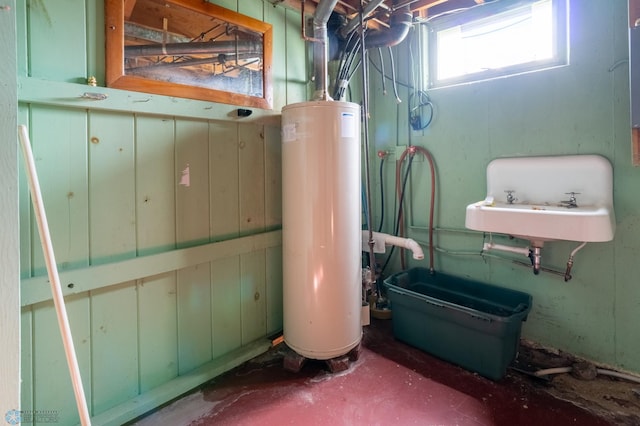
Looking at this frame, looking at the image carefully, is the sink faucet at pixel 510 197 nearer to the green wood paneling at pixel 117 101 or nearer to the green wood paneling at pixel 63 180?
the green wood paneling at pixel 117 101

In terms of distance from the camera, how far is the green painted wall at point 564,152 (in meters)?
1.49

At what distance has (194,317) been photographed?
4.92 ft

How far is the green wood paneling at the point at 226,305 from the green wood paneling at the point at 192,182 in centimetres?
18

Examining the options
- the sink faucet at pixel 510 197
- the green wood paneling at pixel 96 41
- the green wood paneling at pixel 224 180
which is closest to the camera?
the green wood paneling at pixel 96 41

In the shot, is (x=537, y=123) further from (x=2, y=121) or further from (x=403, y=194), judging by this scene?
(x=2, y=121)

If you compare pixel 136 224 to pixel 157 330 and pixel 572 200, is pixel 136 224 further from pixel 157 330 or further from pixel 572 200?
pixel 572 200

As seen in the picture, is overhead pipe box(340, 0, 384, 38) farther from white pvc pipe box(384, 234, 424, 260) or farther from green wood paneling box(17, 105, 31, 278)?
green wood paneling box(17, 105, 31, 278)

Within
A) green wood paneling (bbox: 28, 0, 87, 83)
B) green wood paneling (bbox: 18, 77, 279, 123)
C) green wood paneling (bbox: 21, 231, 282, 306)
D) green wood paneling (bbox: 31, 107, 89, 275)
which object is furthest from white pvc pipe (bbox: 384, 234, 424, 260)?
green wood paneling (bbox: 28, 0, 87, 83)

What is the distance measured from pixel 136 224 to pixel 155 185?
173 millimetres

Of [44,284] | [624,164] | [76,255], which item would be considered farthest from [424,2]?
[44,284]

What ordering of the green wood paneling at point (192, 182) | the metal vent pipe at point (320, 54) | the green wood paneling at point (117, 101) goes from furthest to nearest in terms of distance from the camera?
1. the metal vent pipe at point (320, 54)
2. the green wood paneling at point (192, 182)
3. the green wood paneling at point (117, 101)

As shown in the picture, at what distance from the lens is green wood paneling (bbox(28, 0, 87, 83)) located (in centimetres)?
106

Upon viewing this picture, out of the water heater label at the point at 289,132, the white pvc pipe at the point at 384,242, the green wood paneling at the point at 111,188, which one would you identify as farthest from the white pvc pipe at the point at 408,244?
the green wood paneling at the point at 111,188

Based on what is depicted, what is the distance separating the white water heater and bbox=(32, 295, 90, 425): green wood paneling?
2.72 feet
